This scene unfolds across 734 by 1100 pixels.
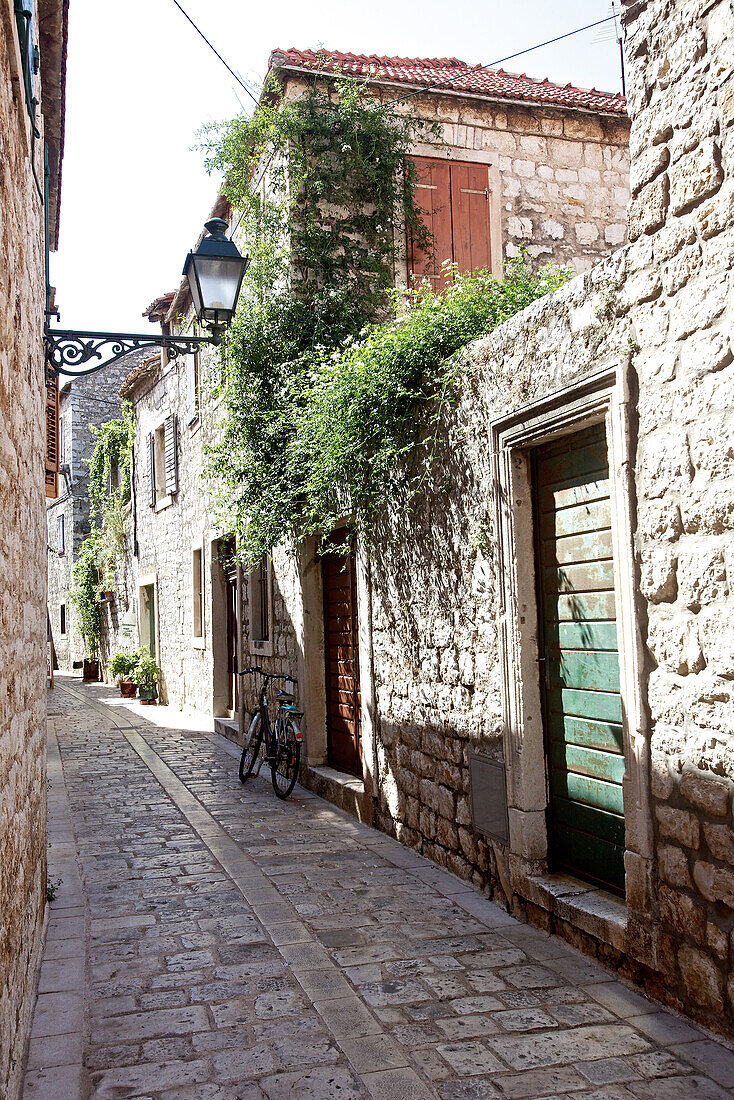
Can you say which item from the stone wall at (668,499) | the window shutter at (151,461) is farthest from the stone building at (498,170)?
the window shutter at (151,461)

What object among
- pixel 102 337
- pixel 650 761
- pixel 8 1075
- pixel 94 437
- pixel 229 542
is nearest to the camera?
pixel 8 1075

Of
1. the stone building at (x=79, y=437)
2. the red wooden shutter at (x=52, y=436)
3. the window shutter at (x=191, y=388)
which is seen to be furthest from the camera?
the stone building at (x=79, y=437)

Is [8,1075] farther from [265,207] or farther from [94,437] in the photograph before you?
[94,437]

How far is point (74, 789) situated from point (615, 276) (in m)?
6.88

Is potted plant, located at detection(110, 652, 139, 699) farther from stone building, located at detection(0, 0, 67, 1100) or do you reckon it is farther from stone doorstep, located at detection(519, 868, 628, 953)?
stone doorstep, located at detection(519, 868, 628, 953)

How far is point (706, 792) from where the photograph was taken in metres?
2.99

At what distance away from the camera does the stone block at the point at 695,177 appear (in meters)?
2.98

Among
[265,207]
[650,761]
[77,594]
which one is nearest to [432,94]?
[265,207]

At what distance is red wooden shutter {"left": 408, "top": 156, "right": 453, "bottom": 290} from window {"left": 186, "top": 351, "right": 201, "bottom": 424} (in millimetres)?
5350

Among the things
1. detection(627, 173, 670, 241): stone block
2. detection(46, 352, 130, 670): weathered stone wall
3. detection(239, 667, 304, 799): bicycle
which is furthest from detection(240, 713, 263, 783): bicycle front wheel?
detection(46, 352, 130, 670): weathered stone wall

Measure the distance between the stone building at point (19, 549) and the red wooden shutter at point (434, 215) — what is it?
4400 mm

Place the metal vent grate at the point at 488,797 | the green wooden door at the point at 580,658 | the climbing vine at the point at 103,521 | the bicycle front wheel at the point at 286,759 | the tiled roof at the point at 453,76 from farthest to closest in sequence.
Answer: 1. the climbing vine at the point at 103,521
2. the tiled roof at the point at 453,76
3. the bicycle front wheel at the point at 286,759
4. the metal vent grate at the point at 488,797
5. the green wooden door at the point at 580,658

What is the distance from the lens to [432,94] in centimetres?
892

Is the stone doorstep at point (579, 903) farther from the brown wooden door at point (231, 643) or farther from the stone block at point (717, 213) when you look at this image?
the brown wooden door at point (231, 643)
